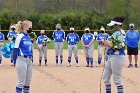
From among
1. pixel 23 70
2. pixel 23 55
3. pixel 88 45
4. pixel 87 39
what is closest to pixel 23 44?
pixel 23 55

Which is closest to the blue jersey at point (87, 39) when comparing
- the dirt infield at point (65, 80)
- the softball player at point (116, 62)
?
the dirt infield at point (65, 80)

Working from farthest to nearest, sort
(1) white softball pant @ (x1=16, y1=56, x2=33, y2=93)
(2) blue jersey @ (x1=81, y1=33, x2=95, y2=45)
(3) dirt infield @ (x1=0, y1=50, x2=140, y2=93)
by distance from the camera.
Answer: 1. (2) blue jersey @ (x1=81, y1=33, x2=95, y2=45)
2. (3) dirt infield @ (x1=0, y1=50, x2=140, y2=93)
3. (1) white softball pant @ (x1=16, y1=56, x2=33, y2=93)

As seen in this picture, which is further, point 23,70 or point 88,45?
point 88,45

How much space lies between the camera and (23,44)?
10273 mm

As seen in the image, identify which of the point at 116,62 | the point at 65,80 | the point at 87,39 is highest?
the point at 87,39

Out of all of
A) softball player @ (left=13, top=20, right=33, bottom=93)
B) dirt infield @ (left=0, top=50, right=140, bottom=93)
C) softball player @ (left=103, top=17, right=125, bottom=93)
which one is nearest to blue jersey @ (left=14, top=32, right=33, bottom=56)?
softball player @ (left=13, top=20, right=33, bottom=93)

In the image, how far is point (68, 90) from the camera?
1221 centimetres

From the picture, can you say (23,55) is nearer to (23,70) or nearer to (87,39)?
(23,70)

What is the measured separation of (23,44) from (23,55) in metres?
0.29

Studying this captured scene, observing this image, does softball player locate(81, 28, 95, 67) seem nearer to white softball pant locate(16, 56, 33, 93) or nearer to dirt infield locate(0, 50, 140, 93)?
dirt infield locate(0, 50, 140, 93)

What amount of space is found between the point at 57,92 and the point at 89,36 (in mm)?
7909

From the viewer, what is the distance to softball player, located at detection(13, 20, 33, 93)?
10.1 m

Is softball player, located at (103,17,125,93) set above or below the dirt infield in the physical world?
above

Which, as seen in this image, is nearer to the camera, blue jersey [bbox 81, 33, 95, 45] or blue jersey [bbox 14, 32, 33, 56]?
blue jersey [bbox 14, 32, 33, 56]
